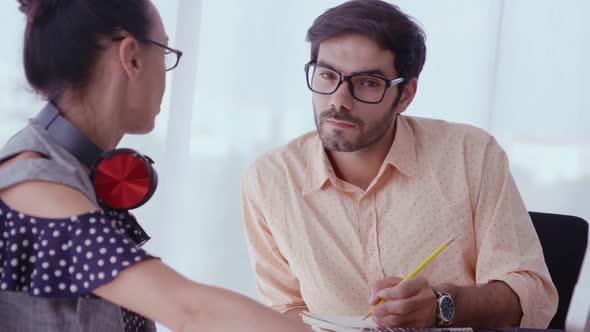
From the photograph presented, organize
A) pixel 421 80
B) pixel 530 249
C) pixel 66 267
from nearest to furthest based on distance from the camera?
1. pixel 66 267
2. pixel 530 249
3. pixel 421 80

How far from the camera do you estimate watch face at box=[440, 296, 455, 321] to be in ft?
4.82

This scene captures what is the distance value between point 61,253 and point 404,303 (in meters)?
0.71

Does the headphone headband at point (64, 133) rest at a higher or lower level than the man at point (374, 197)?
higher

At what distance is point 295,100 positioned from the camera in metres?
2.94

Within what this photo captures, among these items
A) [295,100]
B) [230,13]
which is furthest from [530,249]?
[230,13]

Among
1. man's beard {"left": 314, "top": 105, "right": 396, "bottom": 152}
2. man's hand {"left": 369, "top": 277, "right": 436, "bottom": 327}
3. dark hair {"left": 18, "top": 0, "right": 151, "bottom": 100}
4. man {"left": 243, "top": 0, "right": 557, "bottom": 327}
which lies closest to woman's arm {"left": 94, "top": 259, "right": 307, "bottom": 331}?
dark hair {"left": 18, "top": 0, "right": 151, "bottom": 100}

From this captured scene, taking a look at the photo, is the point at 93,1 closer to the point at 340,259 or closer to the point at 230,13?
the point at 340,259

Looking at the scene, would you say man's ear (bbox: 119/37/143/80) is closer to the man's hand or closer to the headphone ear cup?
the headphone ear cup

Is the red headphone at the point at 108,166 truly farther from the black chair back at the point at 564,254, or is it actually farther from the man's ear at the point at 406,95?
the black chair back at the point at 564,254

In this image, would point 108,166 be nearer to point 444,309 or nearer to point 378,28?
point 444,309

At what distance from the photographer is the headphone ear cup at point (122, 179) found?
107 centimetres

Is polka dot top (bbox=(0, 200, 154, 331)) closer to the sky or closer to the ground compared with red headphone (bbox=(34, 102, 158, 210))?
closer to the ground

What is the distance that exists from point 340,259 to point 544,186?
145 cm

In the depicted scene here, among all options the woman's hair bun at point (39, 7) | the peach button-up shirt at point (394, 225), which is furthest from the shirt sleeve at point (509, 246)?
the woman's hair bun at point (39, 7)
